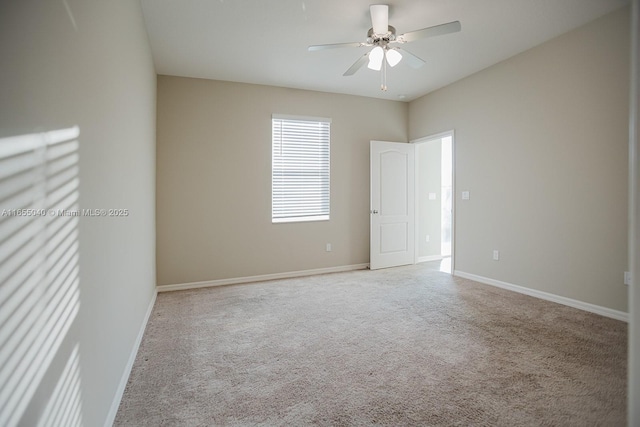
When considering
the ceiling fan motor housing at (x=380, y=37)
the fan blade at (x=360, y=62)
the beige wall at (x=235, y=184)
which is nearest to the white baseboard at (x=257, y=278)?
the beige wall at (x=235, y=184)

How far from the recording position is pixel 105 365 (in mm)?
1562

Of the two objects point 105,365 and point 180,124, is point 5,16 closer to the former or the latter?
point 105,365

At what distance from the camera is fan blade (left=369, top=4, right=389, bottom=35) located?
8.82 feet

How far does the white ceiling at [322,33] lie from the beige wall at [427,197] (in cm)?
176

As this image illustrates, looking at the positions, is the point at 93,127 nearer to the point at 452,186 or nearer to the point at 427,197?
the point at 452,186

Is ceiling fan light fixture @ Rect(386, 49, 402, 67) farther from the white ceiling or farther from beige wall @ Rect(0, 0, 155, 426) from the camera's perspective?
beige wall @ Rect(0, 0, 155, 426)

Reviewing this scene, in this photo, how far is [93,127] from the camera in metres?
1.41

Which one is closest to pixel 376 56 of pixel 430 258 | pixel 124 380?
pixel 124 380

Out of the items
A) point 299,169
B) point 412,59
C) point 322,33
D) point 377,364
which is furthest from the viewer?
point 299,169

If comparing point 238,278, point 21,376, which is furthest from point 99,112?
point 238,278

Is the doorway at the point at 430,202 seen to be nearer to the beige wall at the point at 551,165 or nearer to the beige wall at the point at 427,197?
the beige wall at the point at 427,197

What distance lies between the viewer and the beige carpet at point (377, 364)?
1.69 m

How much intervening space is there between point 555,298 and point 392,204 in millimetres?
2500

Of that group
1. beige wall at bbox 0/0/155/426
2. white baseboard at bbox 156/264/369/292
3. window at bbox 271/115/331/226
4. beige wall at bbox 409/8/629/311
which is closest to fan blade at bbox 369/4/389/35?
beige wall at bbox 0/0/155/426
